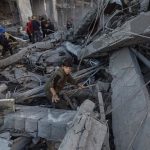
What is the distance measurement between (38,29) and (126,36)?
7.81 m

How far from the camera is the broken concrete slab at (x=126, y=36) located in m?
7.16

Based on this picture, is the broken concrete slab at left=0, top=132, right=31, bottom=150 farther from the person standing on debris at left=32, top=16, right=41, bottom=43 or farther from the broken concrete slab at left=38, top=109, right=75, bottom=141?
the person standing on debris at left=32, top=16, right=41, bottom=43

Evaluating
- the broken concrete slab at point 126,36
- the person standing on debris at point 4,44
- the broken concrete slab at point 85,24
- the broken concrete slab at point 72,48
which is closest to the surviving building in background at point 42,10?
the person standing on debris at point 4,44

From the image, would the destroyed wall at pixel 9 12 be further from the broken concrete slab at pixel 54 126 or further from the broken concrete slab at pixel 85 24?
the broken concrete slab at pixel 54 126

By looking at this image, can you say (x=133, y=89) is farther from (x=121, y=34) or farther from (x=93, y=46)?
(x=93, y=46)

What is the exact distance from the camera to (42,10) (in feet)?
78.9

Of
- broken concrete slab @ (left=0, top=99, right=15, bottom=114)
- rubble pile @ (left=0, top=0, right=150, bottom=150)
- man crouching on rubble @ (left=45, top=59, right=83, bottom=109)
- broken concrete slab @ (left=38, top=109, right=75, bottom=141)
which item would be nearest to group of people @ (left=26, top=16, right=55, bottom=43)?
rubble pile @ (left=0, top=0, right=150, bottom=150)

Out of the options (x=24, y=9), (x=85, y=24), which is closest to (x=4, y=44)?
(x=85, y=24)

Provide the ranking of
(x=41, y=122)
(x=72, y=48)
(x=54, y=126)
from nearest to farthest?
(x=54, y=126)
(x=41, y=122)
(x=72, y=48)

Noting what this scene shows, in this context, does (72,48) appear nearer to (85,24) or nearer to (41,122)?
(85,24)

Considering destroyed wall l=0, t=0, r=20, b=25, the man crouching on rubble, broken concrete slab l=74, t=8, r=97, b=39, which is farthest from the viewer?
destroyed wall l=0, t=0, r=20, b=25

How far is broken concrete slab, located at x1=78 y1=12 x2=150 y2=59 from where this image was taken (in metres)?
7.16

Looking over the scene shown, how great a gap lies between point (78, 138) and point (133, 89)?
2.25m

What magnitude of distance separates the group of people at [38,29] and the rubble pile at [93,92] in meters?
3.57
